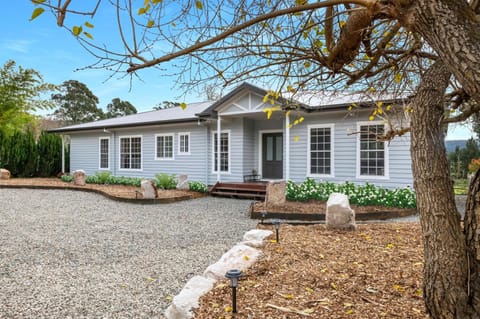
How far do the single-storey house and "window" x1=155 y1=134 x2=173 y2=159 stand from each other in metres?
0.05

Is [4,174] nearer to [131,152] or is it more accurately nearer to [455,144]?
Answer: [131,152]

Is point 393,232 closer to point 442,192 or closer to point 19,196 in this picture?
point 442,192

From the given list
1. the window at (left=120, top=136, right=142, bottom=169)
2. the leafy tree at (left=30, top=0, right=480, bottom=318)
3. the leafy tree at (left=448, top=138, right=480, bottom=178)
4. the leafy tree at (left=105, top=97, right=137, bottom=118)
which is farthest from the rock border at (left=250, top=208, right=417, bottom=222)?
the leafy tree at (left=105, top=97, right=137, bottom=118)

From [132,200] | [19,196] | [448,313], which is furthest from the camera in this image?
[19,196]

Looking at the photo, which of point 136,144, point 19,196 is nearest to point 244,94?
point 136,144

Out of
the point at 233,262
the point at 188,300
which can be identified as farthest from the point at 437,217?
the point at 233,262

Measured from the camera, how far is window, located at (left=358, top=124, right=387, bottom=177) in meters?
10.2

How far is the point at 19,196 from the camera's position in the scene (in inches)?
451

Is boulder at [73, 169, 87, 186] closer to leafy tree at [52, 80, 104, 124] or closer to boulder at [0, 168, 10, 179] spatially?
boulder at [0, 168, 10, 179]

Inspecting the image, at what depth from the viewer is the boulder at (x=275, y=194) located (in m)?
8.68

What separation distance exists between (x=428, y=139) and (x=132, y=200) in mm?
9597

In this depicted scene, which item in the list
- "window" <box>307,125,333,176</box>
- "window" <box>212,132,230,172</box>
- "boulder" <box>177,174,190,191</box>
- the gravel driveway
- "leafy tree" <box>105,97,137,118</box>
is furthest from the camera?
"leafy tree" <box>105,97,137,118</box>

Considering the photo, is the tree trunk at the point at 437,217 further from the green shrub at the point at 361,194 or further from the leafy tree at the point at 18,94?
the leafy tree at the point at 18,94

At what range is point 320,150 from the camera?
11.3m
